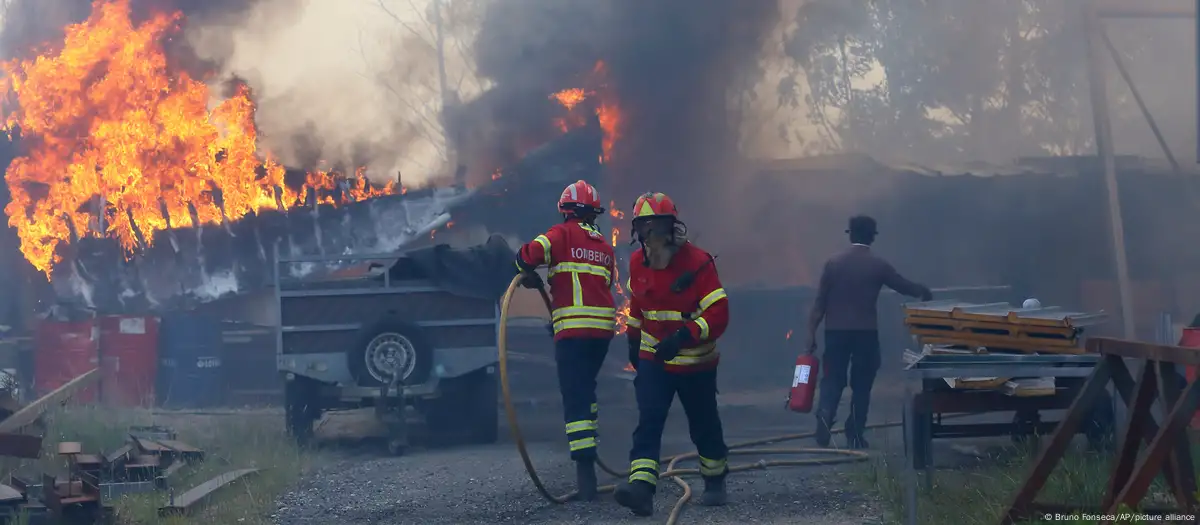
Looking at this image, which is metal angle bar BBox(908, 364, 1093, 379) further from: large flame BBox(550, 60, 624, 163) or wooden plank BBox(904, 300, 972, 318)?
large flame BBox(550, 60, 624, 163)

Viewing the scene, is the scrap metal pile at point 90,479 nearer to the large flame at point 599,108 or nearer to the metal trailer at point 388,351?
the metal trailer at point 388,351

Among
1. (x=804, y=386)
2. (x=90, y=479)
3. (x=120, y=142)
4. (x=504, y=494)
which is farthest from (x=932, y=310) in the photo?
(x=120, y=142)

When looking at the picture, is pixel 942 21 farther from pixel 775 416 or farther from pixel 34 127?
pixel 34 127

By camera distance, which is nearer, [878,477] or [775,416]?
[878,477]

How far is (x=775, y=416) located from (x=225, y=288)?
8833mm

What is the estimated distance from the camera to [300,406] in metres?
9.69

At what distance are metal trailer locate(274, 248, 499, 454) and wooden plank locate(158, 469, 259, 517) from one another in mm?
1686

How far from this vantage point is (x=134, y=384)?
1431cm

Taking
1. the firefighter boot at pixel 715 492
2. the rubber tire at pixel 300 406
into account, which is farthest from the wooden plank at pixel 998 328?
the rubber tire at pixel 300 406

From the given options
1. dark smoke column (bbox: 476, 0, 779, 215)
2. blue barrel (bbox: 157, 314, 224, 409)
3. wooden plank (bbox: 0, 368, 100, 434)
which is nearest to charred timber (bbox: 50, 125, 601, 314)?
dark smoke column (bbox: 476, 0, 779, 215)

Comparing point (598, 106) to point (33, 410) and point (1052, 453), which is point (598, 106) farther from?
point (1052, 453)

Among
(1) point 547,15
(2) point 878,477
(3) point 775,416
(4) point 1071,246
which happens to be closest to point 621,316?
(3) point 775,416

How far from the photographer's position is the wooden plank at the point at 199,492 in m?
6.51

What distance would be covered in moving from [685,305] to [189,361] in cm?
1018
